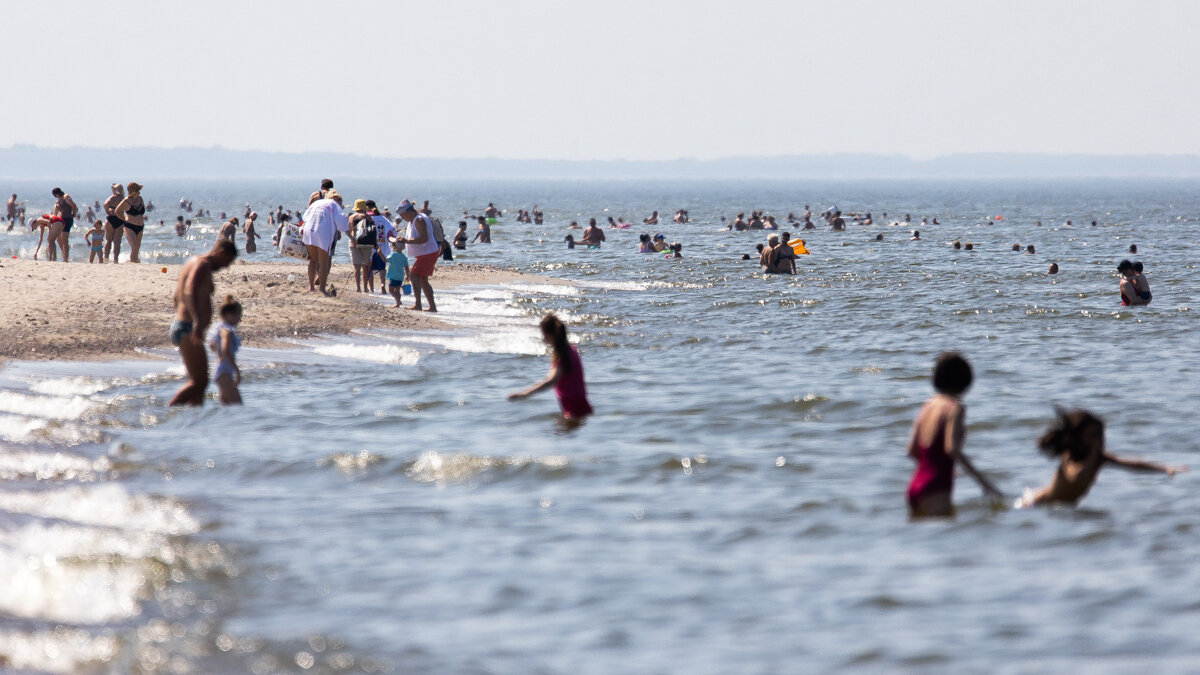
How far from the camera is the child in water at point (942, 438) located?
7.85 metres

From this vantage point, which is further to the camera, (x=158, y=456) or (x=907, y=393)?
(x=907, y=393)

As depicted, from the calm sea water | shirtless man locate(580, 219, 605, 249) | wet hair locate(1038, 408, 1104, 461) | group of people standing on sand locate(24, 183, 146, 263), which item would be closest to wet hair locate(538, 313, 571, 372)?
the calm sea water

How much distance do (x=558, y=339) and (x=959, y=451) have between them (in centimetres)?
429

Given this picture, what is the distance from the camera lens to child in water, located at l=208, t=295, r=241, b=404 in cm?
1183

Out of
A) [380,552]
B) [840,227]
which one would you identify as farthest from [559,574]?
[840,227]

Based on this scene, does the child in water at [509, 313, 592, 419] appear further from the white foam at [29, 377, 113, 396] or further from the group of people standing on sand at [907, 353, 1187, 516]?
the white foam at [29, 377, 113, 396]

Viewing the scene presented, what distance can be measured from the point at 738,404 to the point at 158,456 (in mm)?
6236

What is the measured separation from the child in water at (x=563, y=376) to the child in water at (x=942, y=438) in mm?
3666

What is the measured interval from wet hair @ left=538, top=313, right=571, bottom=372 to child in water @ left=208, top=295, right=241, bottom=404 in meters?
2.91

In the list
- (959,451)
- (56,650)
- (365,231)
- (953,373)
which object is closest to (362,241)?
(365,231)

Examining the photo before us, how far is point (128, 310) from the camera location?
18703mm

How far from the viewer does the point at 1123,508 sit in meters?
9.27

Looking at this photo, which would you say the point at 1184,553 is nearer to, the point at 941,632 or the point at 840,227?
the point at 941,632

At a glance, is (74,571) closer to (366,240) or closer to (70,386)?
(70,386)
